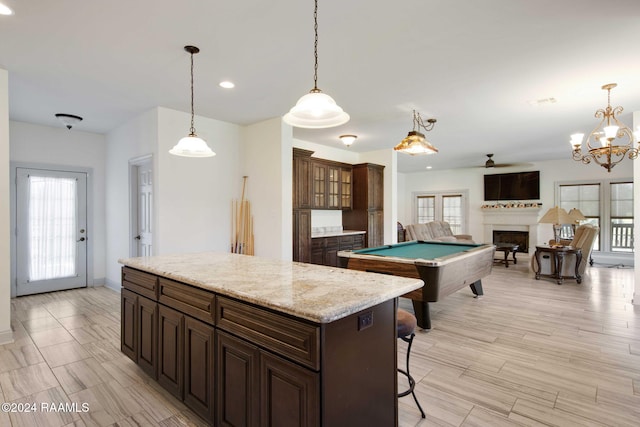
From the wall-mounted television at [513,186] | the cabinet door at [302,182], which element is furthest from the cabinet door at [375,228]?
the wall-mounted television at [513,186]

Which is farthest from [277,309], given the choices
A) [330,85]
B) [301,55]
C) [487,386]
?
[330,85]

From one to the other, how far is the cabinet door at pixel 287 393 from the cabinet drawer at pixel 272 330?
50 millimetres

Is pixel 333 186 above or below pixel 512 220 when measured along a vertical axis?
above

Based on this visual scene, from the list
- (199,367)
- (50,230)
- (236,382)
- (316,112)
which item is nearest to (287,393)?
(236,382)

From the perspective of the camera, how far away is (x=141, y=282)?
2463mm

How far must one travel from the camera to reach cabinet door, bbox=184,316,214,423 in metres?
1.83

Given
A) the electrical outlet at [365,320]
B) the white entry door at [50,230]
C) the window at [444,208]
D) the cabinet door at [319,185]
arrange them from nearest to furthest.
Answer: the electrical outlet at [365,320]
the white entry door at [50,230]
the cabinet door at [319,185]
the window at [444,208]

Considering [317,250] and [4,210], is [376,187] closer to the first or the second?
[317,250]

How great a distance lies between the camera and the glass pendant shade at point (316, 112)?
80.2 inches

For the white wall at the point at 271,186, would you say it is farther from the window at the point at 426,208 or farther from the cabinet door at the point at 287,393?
the window at the point at 426,208

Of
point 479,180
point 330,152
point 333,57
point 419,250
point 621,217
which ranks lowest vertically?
point 419,250

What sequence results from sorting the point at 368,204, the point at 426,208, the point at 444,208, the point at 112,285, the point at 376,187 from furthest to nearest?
the point at 426,208 < the point at 444,208 < the point at 376,187 < the point at 368,204 < the point at 112,285

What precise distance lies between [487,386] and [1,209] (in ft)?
15.2

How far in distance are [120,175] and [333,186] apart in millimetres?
3688
